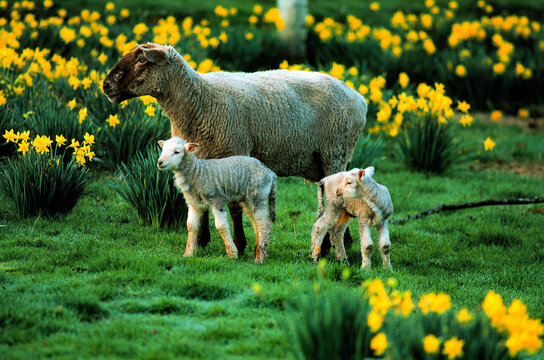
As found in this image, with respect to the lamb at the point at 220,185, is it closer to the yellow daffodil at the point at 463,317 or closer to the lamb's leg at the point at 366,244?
the lamb's leg at the point at 366,244

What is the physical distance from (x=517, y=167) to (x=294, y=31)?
591cm

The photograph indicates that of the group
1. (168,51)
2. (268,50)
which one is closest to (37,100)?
(168,51)

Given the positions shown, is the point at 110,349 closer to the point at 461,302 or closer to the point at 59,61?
the point at 461,302

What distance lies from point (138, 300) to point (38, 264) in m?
1.16

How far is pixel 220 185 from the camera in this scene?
18.9ft

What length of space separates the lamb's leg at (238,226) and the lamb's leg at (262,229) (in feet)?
1.25

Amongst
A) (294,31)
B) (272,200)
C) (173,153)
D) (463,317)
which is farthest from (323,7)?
(463,317)

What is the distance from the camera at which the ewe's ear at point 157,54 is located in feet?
19.3

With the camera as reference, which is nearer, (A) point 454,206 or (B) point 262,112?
(B) point 262,112

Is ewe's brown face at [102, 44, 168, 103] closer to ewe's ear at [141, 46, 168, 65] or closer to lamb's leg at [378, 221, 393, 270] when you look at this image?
ewe's ear at [141, 46, 168, 65]

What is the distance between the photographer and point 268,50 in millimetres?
15016

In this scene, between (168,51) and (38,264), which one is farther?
(168,51)

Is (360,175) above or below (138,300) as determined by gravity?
above

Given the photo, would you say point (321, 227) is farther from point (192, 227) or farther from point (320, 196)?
point (192, 227)
